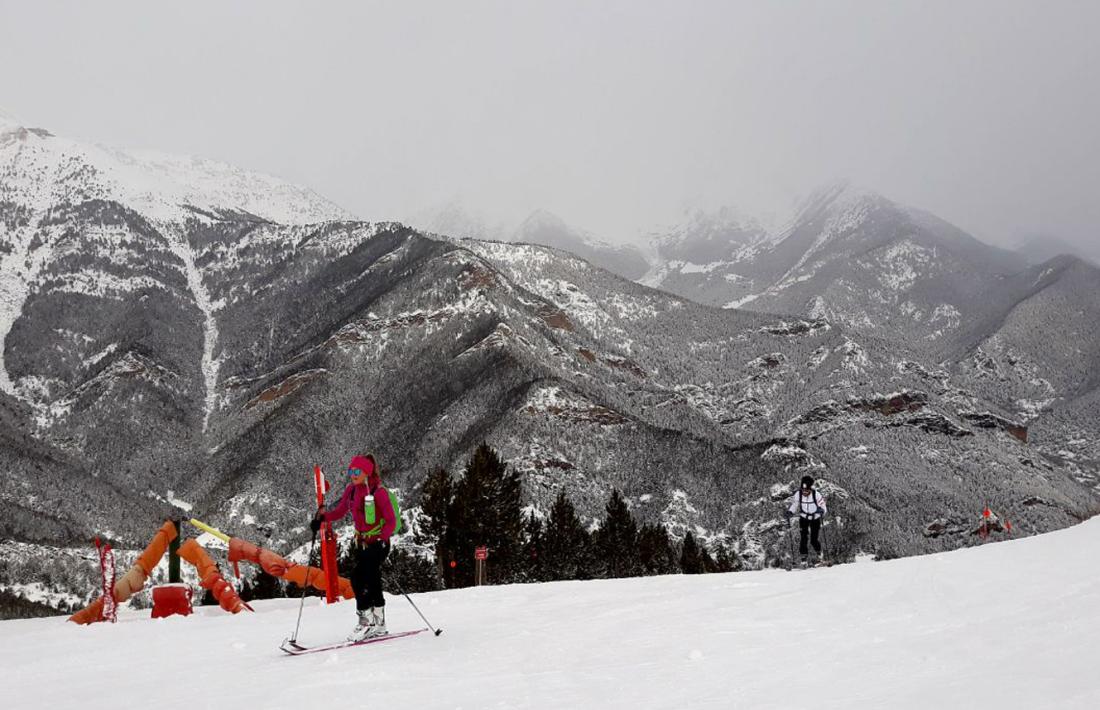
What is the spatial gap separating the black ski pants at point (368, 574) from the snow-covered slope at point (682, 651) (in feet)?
2.84

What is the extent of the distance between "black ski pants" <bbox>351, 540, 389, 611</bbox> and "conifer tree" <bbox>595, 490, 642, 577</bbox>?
63818 millimetres

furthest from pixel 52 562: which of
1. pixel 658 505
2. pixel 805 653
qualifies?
pixel 805 653

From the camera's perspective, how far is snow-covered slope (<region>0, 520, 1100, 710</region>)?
8344mm

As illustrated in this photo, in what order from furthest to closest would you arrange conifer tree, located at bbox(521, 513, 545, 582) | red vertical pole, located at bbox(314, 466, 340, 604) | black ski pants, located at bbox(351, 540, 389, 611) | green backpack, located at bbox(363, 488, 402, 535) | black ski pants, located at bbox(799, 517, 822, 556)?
conifer tree, located at bbox(521, 513, 545, 582), black ski pants, located at bbox(799, 517, 822, 556), red vertical pole, located at bbox(314, 466, 340, 604), black ski pants, located at bbox(351, 540, 389, 611), green backpack, located at bbox(363, 488, 402, 535)

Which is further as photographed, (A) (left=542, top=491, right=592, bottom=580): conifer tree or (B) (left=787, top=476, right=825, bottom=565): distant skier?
(A) (left=542, top=491, right=592, bottom=580): conifer tree

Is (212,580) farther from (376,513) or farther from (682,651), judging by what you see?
(682,651)

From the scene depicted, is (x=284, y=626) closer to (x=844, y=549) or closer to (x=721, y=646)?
(x=721, y=646)

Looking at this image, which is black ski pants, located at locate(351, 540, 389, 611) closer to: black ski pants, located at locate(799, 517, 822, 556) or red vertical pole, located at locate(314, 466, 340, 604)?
red vertical pole, located at locate(314, 466, 340, 604)

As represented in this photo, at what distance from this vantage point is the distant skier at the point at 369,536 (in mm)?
13719

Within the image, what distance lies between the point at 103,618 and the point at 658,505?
180m

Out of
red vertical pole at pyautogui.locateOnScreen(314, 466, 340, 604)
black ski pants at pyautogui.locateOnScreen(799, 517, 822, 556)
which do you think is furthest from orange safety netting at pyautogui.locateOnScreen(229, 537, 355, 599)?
black ski pants at pyautogui.locateOnScreen(799, 517, 822, 556)

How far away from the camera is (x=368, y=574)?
1384 centimetres

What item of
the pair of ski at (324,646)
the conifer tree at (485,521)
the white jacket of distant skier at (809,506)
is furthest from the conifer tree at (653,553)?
the pair of ski at (324,646)

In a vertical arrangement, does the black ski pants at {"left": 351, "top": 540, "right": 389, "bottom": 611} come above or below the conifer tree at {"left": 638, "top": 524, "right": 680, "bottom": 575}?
above
